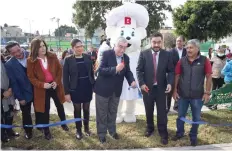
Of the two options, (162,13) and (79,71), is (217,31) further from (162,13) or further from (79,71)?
(79,71)

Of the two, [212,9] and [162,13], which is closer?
[212,9]

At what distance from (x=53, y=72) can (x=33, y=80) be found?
1.16ft

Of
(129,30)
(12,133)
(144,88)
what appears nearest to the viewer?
(144,88)

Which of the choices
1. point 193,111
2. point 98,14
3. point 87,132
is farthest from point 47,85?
point 98,14

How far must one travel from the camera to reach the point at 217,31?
20.0 metres

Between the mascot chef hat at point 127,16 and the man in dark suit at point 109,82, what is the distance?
54.8 inches

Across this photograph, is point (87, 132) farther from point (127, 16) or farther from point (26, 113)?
point (127, 16)

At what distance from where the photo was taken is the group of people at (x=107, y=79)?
13.7 ft

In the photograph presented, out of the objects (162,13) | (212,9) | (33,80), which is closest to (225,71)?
(33,80)

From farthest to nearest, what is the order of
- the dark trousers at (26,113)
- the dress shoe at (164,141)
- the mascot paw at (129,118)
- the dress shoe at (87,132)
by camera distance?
the mascot paw at (129,118), the dress shoe at (87,132), the dark trousers at (26,113), the dress shoe at (164,141)

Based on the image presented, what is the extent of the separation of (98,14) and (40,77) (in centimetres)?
1732

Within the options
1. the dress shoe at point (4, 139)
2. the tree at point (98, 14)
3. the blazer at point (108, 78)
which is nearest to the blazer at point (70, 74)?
the blazer at point (108, 78)

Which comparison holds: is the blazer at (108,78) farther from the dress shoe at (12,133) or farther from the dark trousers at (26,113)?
the dress shoe at (12,133)

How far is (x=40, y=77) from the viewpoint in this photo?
4.35 m
